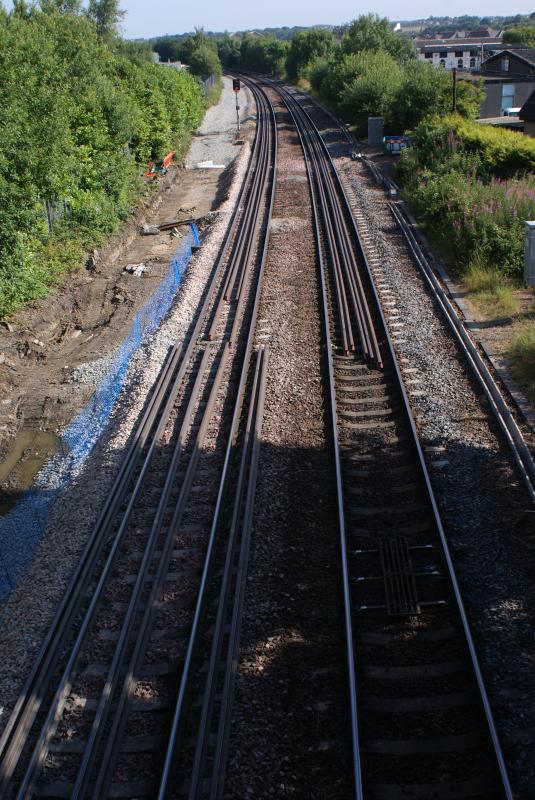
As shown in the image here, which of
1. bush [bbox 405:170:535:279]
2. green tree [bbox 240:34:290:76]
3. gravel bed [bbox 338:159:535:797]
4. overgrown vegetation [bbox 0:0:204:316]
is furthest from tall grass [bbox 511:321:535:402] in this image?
green tree [bbox 240:34:290:76]

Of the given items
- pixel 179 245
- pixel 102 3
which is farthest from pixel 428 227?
pixel 102 3

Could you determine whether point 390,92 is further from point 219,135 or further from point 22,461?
point 22,461

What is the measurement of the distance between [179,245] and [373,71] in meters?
23.8

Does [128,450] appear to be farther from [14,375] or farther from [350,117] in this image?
[350,117]

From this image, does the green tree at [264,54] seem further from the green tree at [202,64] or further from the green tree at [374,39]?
the green tree at [374,39]

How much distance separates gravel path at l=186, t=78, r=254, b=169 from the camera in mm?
34916

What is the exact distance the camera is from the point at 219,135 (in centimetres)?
4109

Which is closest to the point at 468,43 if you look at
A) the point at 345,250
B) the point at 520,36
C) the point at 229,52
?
the point at 520,36

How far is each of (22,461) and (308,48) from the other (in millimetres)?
69365

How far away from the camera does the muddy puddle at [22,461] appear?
34.2ft

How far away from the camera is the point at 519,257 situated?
15383 millimetres

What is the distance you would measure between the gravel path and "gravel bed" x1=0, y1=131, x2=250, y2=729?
22.1 meters

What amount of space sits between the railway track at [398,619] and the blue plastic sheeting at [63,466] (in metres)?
3.80

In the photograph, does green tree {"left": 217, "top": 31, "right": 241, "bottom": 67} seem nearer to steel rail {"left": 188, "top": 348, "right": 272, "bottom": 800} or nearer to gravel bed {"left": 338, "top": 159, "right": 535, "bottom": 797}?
gravel bed {"left": 338, "top": 159, "right": 535, "bottom": 797}
